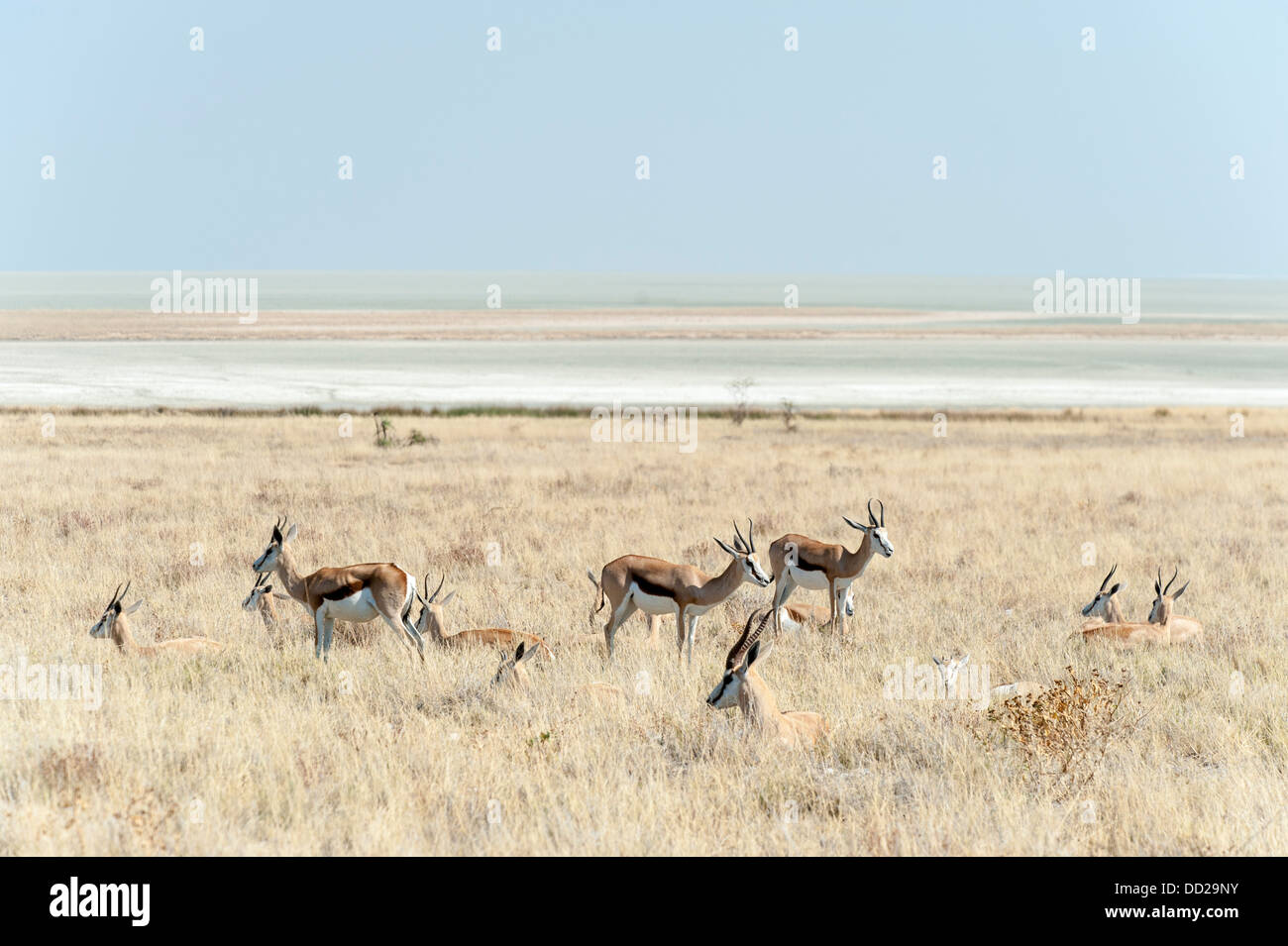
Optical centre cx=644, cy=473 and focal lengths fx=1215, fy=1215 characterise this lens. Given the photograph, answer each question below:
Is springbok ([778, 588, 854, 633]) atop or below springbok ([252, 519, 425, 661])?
below

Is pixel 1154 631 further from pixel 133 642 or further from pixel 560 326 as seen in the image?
pixel 560 326

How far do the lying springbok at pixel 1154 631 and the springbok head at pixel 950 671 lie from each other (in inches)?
66.0

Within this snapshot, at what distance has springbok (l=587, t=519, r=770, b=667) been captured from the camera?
34.0 ft

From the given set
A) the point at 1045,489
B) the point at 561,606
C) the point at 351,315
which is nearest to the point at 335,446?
the point at 1045,489

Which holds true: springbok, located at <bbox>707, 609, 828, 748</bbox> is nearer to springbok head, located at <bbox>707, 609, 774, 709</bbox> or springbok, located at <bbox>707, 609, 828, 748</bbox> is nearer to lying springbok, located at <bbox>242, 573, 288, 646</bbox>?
springbok head, located at <bbox>707, 609, 774, 709</bbox>

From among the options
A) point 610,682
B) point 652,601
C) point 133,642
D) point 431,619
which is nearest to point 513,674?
point 610,682

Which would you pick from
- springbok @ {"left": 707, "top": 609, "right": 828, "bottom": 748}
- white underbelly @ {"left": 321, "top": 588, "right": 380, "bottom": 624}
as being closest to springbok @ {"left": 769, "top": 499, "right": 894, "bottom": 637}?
springbok @ {"left": 707, "top": 609, "right": 828, "bottom": 748}

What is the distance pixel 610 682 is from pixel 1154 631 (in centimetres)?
499

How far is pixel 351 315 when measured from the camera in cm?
17162

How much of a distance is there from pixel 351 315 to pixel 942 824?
172 meters

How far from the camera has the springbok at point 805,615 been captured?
1177 centimetres

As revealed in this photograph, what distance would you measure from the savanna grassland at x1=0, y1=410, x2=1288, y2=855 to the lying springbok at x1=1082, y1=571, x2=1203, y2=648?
23 cm

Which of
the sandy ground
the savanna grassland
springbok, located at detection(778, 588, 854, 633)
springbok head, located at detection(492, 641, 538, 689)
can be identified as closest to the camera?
the savanna grassland
